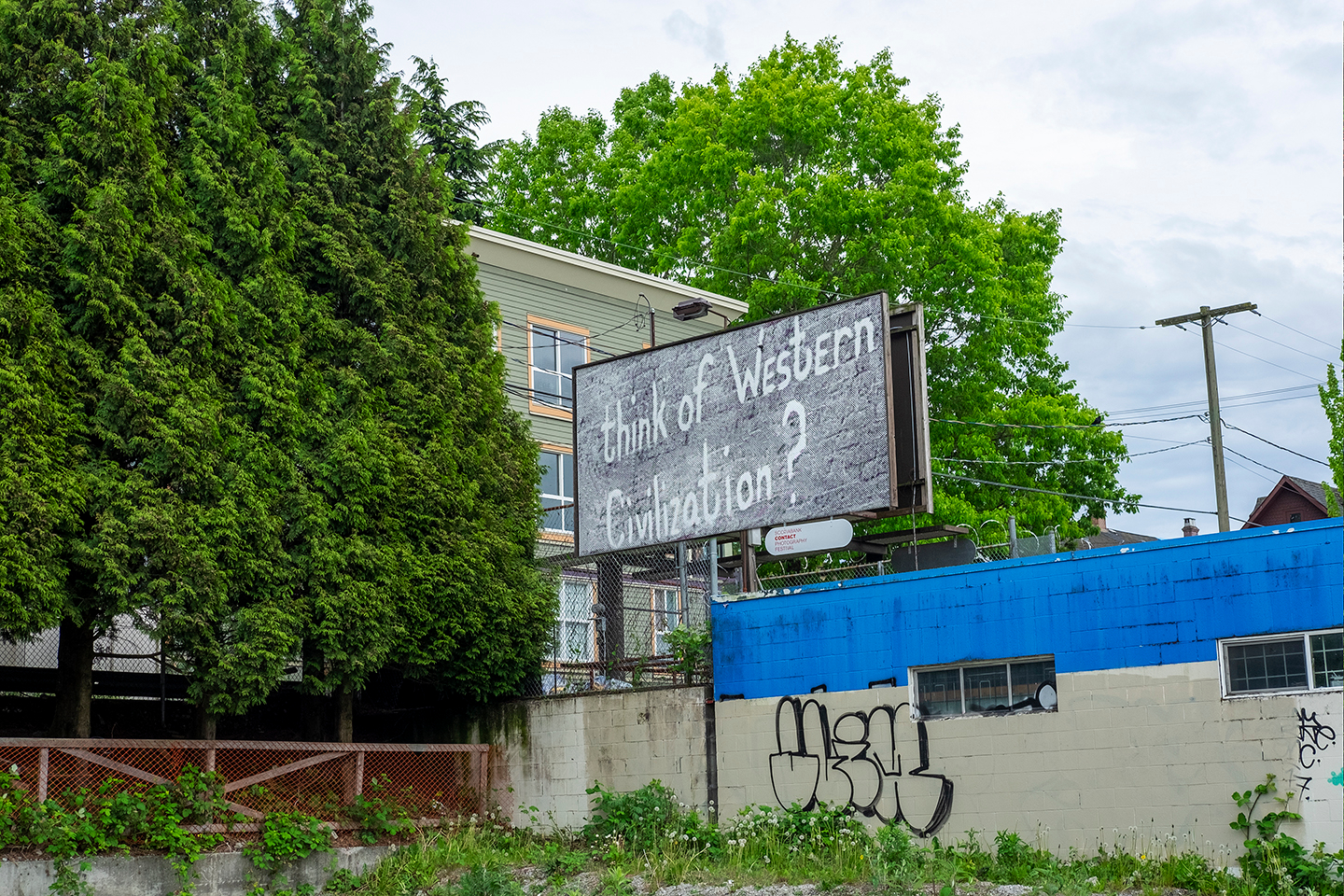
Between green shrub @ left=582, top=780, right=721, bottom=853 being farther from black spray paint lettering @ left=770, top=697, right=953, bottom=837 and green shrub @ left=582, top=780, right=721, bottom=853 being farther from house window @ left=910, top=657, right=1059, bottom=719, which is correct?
house window @ left=910, top=657, right=1059, bottom=719

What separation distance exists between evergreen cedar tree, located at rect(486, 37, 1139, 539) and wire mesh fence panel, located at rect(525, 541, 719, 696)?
899 centimetres

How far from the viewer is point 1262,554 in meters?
12.4

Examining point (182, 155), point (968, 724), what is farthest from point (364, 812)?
point (182, 155)

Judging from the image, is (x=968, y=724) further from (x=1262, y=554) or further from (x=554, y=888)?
(x=554, y=888)

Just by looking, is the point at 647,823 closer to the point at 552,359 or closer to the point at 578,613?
the point at 578,613

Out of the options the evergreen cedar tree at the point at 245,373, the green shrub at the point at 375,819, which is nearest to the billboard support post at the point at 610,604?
the evergreen cedar tree at the point at 245,373

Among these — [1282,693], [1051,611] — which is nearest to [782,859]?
[1051,611]

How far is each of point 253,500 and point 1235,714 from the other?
9908 mm

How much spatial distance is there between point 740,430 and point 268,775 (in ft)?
21.7

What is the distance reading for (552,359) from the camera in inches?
1045

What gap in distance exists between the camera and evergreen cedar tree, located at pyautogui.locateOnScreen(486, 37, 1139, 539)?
29016 millimetres

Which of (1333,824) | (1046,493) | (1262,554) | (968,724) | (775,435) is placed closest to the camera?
(1333,824)

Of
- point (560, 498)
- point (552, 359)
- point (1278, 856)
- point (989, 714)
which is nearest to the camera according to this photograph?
point (1278, 856)

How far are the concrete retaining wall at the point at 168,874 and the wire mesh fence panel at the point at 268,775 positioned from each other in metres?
0.43
